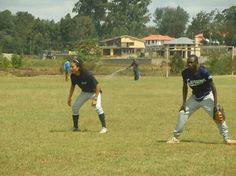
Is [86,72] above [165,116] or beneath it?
above

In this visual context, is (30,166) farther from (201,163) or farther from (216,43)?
(216,43)

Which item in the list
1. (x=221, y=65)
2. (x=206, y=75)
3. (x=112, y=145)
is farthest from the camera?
(x=221, y=65)

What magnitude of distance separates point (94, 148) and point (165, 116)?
7496 mm

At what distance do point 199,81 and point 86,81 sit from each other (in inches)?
129

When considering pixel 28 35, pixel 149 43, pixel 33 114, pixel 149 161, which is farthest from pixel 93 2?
pixel 149 161

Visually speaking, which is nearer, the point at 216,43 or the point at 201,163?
the point at 201,163

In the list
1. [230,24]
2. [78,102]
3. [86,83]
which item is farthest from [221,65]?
[230,24]

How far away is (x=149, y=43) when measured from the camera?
152125 millimetres

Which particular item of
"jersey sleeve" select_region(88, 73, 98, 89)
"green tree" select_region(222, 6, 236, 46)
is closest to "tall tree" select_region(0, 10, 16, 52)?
"green tree" select_region(222, 6, 236, 46)

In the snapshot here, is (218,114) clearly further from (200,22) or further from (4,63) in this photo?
(200,22)

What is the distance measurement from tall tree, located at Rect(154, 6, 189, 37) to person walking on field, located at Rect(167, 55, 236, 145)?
155553 millimetres

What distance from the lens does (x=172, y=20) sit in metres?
170

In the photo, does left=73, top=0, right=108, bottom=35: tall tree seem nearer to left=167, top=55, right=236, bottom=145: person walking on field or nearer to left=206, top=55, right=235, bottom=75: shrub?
left=206, top=55, right=235, bottom=75: shrub

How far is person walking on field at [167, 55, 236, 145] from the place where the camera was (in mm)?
11234
